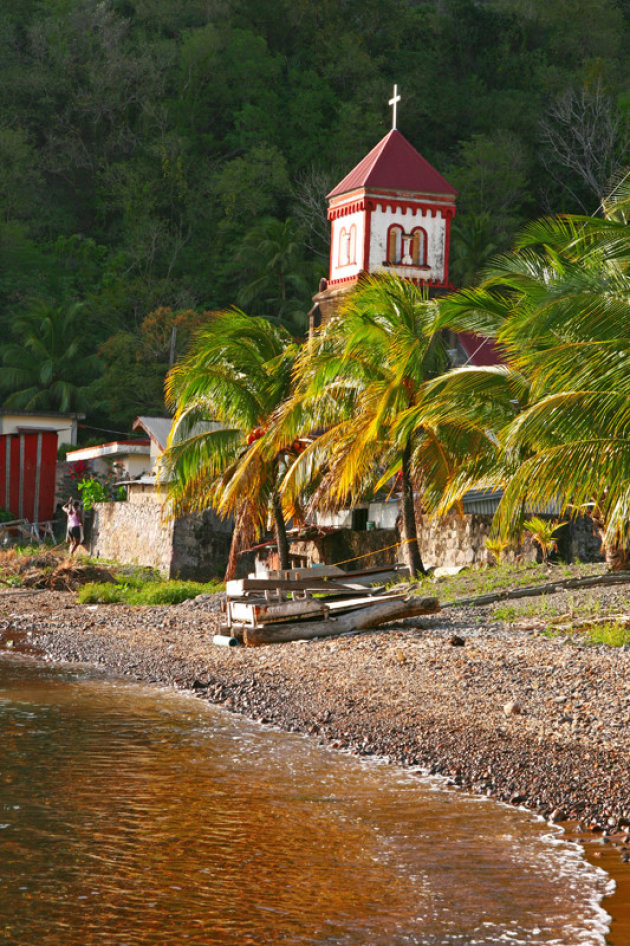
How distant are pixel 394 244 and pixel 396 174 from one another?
6.94 feet

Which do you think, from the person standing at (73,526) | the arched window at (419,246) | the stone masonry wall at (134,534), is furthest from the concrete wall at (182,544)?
the arched window at (419,246)

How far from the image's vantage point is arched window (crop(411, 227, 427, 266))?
3300 centimetres

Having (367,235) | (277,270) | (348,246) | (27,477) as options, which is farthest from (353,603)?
(277,270)

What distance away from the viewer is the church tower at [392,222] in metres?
32.5

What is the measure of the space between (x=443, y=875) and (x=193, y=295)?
48640mm

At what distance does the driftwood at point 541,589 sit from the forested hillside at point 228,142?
106 feet

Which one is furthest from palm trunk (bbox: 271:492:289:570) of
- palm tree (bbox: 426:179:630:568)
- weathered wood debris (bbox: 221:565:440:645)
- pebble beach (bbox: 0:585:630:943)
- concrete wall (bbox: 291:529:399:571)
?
palm tree (bbox: 426:179:630:568)

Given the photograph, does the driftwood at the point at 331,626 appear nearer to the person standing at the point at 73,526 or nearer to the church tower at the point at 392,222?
the person standing at the point at 73,526

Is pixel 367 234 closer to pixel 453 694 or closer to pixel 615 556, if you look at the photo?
pixel 615 556

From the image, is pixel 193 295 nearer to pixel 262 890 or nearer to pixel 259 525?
pixel 259 525

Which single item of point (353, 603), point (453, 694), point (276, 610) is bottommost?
point (453, 694)

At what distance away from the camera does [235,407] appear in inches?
766

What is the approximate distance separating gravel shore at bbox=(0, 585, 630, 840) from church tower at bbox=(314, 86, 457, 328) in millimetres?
18069

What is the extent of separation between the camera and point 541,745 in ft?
29.6
